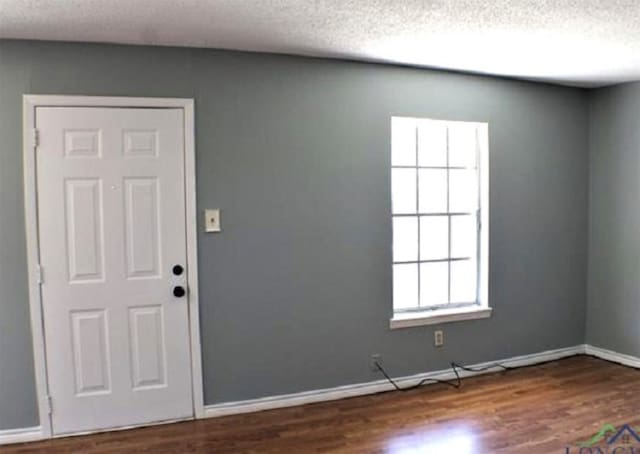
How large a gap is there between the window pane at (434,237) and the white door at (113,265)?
1795 mm

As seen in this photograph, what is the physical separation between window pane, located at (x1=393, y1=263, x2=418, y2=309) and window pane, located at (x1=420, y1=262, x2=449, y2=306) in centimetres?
6

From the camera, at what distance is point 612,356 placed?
405cm

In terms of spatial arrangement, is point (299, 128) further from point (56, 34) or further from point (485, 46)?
point (56, 34)

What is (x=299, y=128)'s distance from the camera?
124 inches

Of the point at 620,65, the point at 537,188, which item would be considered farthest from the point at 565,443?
the point at 620,65

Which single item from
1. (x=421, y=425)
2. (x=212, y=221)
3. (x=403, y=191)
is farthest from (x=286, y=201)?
(x=421, y=425)

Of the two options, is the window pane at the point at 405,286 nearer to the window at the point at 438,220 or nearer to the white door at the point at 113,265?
the window at the point at 438,220

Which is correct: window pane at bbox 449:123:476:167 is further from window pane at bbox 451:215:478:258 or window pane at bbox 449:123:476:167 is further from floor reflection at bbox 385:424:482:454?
floor reflection at bbox 385:424:482:454

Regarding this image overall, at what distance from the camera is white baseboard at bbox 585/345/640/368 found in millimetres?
3887

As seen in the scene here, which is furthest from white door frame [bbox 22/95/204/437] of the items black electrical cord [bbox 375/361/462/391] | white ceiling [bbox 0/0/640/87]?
black electrical cord [bbox 375/361/462/391]

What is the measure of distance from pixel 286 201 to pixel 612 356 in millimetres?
3150

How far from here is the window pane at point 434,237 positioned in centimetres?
365

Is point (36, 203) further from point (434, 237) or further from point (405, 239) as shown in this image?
point (434, 237)

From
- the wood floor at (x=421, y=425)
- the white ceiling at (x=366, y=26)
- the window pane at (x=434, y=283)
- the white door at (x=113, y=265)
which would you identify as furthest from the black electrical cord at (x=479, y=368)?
the white ceiling at (x=366, y=26)
